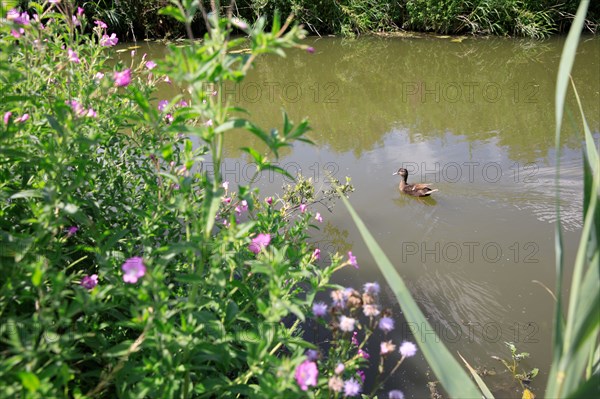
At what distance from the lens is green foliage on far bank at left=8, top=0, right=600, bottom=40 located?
460 inches

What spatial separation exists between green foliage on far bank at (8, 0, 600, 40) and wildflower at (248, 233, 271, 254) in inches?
407

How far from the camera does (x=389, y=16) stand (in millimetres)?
12594

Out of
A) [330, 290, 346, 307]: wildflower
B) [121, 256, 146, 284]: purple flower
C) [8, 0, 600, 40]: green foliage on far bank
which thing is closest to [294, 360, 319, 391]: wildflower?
[330, 290, 346, 307]: wildflower

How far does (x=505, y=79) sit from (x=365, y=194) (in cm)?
518

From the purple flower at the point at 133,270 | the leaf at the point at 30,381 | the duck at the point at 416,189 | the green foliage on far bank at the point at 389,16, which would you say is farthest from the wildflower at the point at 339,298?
the green foliage on far bank at the point at 389,16

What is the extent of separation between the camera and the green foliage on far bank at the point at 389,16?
1167 cm

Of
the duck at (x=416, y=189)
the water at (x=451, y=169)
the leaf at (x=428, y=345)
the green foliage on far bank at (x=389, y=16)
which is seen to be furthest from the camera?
the green foliage on far bank at (x=389, y=16)

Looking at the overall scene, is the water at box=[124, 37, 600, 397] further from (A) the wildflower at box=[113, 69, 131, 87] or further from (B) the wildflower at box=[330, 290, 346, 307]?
(A) the wildflower at box=[113, 69, 131, 87]

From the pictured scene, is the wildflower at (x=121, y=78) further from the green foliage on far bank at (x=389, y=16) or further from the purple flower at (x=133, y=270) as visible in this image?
the green foliage on far bank at (x=389, y=16)

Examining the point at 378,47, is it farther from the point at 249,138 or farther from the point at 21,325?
the point at 21,325

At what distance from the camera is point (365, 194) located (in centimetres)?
462

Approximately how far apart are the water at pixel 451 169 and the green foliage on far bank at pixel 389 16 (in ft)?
6.74

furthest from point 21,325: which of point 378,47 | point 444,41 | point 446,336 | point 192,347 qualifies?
point 444,41

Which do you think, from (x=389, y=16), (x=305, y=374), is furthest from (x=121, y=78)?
(x=389, y=16)
